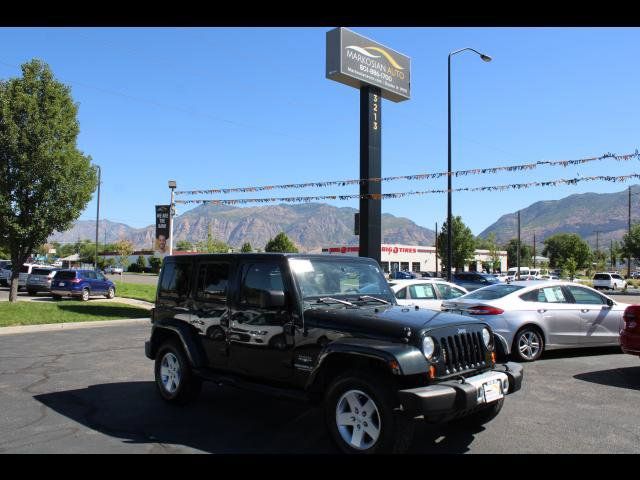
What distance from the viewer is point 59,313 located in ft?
57.6

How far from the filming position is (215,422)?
5.90 metres

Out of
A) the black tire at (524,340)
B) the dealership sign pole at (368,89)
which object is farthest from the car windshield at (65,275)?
the black tire at (524,340)

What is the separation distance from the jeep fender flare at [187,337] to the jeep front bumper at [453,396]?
2879mm

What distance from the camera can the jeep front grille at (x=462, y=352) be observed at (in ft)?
15.5

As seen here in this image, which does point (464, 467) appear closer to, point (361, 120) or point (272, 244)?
point (361, 120)

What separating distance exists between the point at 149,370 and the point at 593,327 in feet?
26.2

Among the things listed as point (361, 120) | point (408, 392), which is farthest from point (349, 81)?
point (408, 392)

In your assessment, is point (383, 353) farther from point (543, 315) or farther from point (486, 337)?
point (543, 315)

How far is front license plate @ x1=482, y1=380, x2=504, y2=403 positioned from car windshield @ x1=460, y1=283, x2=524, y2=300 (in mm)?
5176

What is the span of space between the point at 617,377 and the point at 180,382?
6.44m

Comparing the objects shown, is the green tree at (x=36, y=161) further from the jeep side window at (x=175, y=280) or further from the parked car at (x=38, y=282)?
the jeep side window at (x=175, y=280)

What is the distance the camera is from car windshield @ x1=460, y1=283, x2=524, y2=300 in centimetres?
1001

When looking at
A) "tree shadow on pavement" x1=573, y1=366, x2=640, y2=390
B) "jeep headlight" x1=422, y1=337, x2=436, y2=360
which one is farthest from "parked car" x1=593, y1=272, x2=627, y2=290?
"jeep headlight" x1=422, y1=337, x2=436, y2=360
